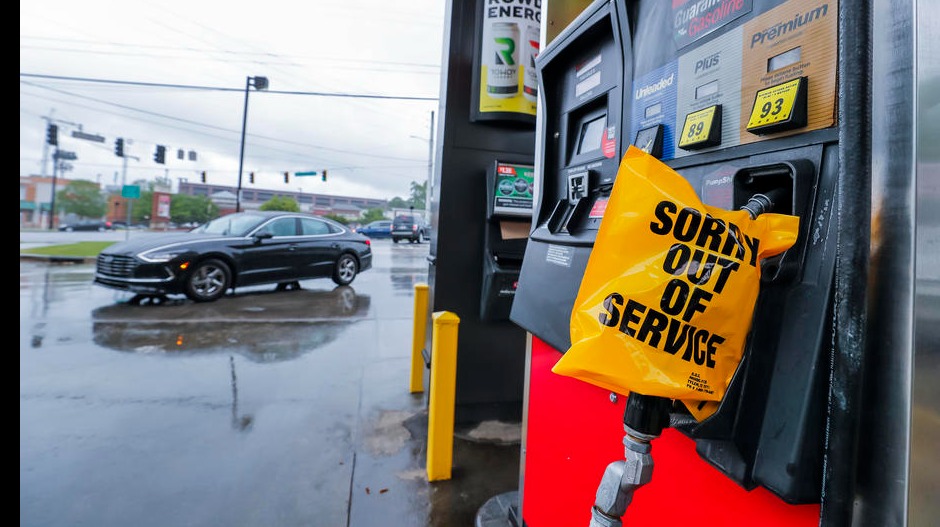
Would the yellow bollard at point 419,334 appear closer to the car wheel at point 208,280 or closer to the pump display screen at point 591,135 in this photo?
the pump display screen at point 591,135

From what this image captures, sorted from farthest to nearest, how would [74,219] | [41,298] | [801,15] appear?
[74,219] < [41,298] < [801,15]

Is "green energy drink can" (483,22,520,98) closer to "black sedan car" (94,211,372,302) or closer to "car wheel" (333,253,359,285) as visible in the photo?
"black sedan car" (94,211,372,302)

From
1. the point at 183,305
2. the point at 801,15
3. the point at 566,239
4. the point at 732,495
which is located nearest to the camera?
the point at 801,15

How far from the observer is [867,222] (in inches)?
25.5

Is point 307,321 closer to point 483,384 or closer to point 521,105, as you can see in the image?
point 483,384

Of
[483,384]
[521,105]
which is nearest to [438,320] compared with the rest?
[483,384]

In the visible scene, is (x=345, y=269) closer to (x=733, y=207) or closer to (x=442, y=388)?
(x=442, y=388)

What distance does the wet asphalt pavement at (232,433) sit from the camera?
229 centimetres

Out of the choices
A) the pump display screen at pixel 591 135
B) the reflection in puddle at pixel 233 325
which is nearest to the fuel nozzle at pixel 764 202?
the pump display screen at pixel 591 135

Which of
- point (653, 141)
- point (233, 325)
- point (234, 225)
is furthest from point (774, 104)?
point (234, 225)

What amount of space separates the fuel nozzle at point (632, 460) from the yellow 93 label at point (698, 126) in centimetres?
53

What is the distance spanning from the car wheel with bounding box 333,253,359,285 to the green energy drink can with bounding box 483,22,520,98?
21.8ft

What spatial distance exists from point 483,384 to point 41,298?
7.92 metres

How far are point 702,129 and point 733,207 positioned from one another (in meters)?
0.19
